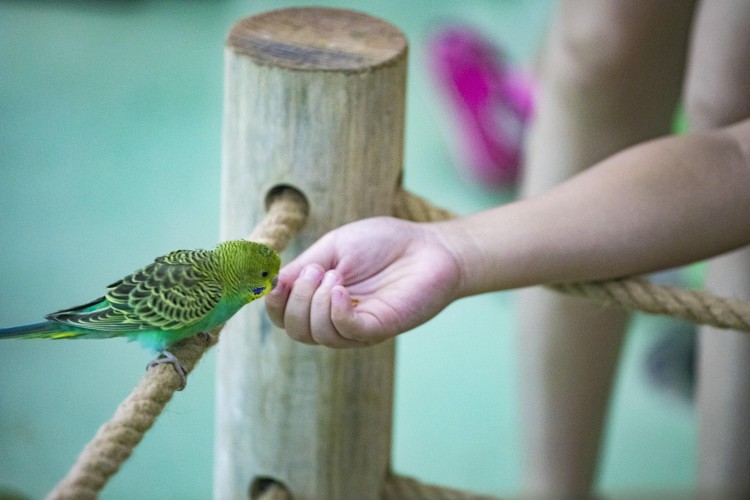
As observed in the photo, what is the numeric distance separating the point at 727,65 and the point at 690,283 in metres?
0.98

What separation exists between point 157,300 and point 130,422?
80mm

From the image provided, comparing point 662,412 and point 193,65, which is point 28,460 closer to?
point 662,412

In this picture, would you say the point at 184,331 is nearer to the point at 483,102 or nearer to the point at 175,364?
the point at 175,364

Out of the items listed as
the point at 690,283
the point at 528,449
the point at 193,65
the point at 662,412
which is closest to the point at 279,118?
the point at 528,449

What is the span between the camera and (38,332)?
21.5 inches

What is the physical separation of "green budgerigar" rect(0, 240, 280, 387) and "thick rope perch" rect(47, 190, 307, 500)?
12 mm

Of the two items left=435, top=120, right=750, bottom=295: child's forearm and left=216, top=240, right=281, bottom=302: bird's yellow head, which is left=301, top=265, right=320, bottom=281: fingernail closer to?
left=216, top=240, right=281, bottom=302: bird's yellow head

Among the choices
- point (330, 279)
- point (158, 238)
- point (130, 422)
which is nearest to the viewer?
point (130, 422)

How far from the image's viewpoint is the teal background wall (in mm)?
819

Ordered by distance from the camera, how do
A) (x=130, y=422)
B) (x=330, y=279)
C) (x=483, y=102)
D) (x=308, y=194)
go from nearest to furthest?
(x=130, y=422) → (x=330, y=279) → (x=308, y=194) → (x=483, y=102)

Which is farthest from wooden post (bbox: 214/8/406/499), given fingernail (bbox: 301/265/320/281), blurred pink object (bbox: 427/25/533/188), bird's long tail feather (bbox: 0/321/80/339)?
blurred pink object (bbox: 427/25/533/188)

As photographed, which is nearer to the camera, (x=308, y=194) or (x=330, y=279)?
(x=330, y=279)

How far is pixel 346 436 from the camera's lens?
81 cm

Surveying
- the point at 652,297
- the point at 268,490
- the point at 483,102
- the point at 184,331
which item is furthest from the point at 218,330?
the point at 483,102
